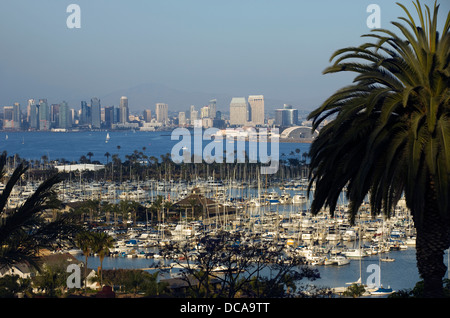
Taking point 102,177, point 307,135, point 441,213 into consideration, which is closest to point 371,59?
point 441,213

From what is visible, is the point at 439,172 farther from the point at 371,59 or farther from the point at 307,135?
the point at 307,135

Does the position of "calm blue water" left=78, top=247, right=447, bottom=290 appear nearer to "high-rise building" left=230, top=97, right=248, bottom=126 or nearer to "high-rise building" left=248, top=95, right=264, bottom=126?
"high-rise building" left=230, top=97, right=248, bottom=126

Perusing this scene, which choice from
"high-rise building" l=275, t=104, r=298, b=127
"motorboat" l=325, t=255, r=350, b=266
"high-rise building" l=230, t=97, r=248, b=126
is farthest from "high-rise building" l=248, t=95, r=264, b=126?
"motorboat" l=325, t=255, r=350, b=266

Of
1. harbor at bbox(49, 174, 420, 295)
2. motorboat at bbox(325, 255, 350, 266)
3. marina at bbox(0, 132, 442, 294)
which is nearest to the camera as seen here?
harbor at bbox(49, 174, 420, 295)

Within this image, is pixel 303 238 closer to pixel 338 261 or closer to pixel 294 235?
pixel 294 235

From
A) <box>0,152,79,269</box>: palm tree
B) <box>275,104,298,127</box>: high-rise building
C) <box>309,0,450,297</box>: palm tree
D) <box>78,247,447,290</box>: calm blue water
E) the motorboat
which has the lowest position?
<box>78,247,447,290</box>: calm blue water

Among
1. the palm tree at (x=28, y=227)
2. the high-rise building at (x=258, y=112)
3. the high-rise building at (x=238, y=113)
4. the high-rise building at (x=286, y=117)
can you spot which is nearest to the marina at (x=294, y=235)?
the palm tree at (x=28, y=227)

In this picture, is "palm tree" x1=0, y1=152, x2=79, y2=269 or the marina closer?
"palm tree" x1=0, y1=152, x2=79, y2=269
